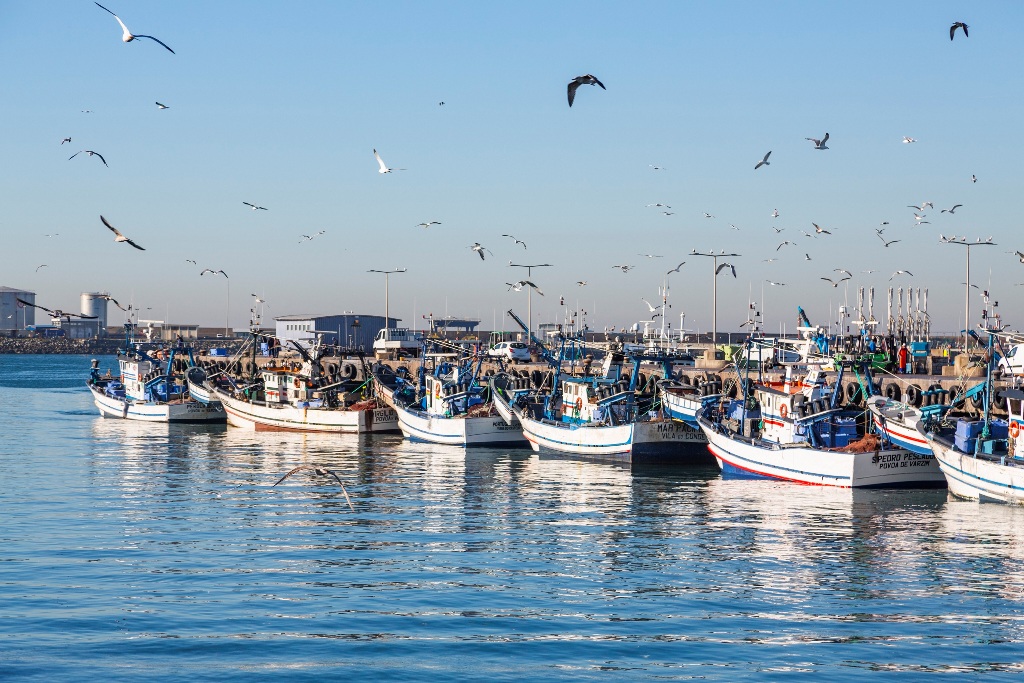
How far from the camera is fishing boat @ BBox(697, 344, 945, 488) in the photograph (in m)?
41.5

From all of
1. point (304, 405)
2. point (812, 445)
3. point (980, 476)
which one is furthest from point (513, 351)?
point (980, 476)

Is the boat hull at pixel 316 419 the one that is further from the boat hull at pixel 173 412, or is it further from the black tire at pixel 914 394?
the black tire at pixel 914 394

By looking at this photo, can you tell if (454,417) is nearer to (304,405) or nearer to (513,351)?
(304,405)

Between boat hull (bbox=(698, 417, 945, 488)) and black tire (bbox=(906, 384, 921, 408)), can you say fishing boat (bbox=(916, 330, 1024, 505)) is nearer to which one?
boat hull (bbox=(698, 417, 945, 488))

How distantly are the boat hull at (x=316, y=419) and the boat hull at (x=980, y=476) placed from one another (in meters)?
33.2

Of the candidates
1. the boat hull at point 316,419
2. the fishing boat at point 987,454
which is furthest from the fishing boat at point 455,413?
the fishing boat at point 987,454

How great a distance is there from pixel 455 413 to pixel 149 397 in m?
26.2

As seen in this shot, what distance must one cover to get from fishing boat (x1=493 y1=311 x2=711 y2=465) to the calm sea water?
490 centimetres

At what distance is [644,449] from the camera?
5044 centimetres

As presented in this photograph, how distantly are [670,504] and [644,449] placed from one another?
1137 cm

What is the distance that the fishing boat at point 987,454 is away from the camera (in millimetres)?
37156

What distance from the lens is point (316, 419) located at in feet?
220

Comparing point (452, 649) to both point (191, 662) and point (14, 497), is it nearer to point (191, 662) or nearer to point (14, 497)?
point (191, 662)

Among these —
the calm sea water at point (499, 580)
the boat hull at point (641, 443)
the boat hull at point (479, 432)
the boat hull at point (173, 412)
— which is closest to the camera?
the calm sea water at point (499, 580)
